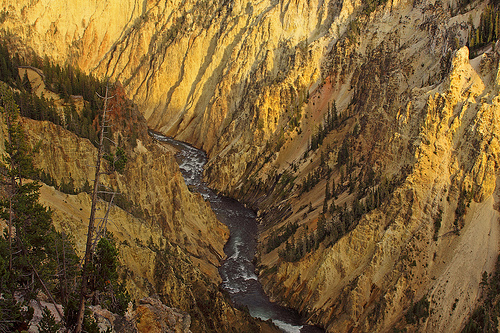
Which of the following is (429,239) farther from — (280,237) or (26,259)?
(26,259)

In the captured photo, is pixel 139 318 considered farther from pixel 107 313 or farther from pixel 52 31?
pixel 52 31

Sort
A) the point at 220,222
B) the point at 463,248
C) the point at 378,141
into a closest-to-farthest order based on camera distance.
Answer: the point at 463,248, the point at 378,141, the point at 220,222

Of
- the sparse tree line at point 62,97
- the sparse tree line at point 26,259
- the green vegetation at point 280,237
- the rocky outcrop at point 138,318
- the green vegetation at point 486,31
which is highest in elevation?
the green vegetation at point 486,31

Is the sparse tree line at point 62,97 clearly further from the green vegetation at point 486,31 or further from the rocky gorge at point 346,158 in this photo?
the green vegetation at point 486,31

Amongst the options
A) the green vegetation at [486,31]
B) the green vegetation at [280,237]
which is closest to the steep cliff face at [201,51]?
the green vegetation at [280,237]

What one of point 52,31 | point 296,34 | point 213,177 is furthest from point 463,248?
point 52,31

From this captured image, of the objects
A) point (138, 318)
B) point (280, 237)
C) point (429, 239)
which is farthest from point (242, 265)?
point (138, 318)
